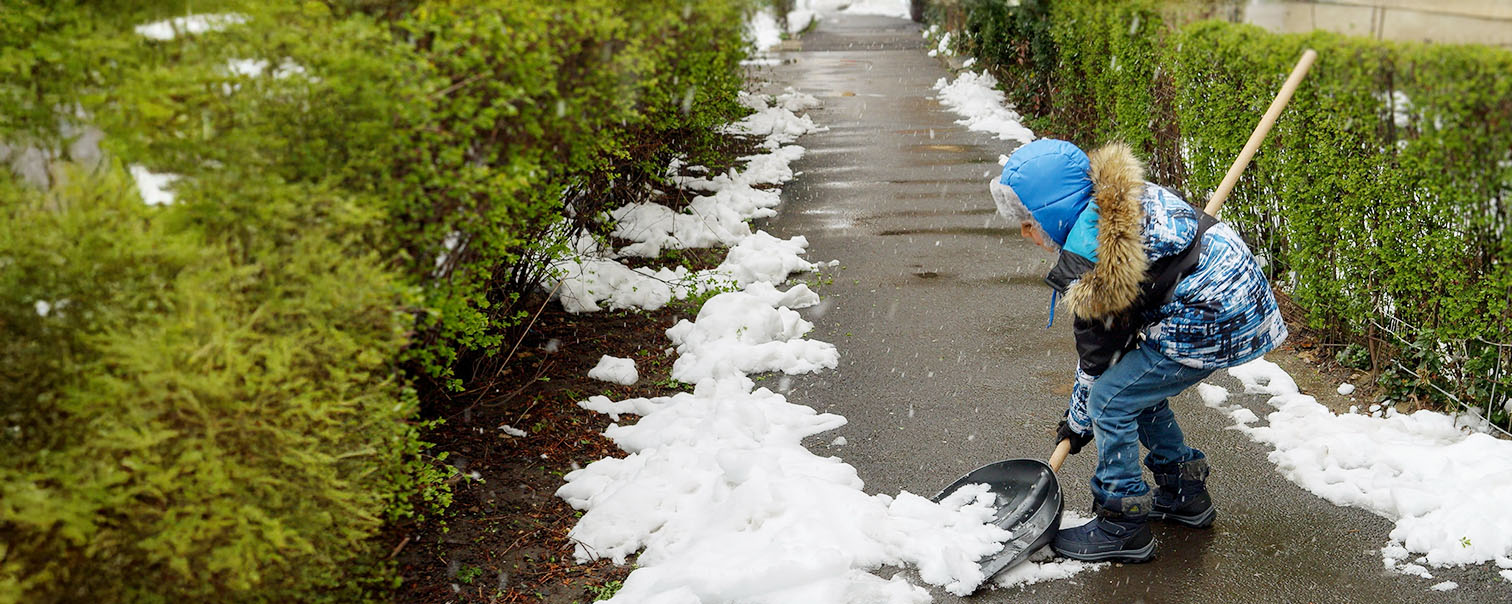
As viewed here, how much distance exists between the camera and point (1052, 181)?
11.2 ft

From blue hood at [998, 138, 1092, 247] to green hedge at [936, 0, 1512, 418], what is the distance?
138 cm

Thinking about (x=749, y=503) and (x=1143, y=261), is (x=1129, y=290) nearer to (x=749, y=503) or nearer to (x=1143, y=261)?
(x=1143, y=261)

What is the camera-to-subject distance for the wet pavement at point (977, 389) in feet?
11.7

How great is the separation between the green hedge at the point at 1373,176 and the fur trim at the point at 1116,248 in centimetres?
129

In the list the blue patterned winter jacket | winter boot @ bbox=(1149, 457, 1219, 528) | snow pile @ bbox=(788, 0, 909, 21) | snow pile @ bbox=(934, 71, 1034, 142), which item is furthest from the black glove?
snow pile @ bbox=(788, 0, 909, 21)

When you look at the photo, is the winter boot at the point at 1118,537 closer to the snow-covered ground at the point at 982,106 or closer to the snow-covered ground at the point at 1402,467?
the snow-covered ground at the point at 1402,467

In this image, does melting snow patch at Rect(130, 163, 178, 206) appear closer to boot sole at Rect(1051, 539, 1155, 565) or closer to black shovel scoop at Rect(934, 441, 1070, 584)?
black shovel scoop at Rect(934, 441, 1070, 584)

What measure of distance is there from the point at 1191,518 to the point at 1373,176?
5.87 feet

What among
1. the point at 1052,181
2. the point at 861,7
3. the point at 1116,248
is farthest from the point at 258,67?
the point at 861,7

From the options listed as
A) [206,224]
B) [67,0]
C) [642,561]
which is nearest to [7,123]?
[67,0]

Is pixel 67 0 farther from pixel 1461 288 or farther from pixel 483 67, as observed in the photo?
pixel 1461 288

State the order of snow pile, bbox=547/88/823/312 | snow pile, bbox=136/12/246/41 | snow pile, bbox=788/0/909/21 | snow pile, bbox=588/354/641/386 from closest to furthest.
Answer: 1. snow pile, bbox=136/12/246/41
2. snow pile, bbox=588/354/641/386
3. snow pile, bbox=547/88/823/312
4. snow pile, bbox=788/0/909/21

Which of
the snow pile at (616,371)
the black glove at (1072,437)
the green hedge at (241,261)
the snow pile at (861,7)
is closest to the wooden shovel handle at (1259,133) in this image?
the black glove at (1072,437)

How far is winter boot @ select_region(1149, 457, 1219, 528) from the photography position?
151 inches
